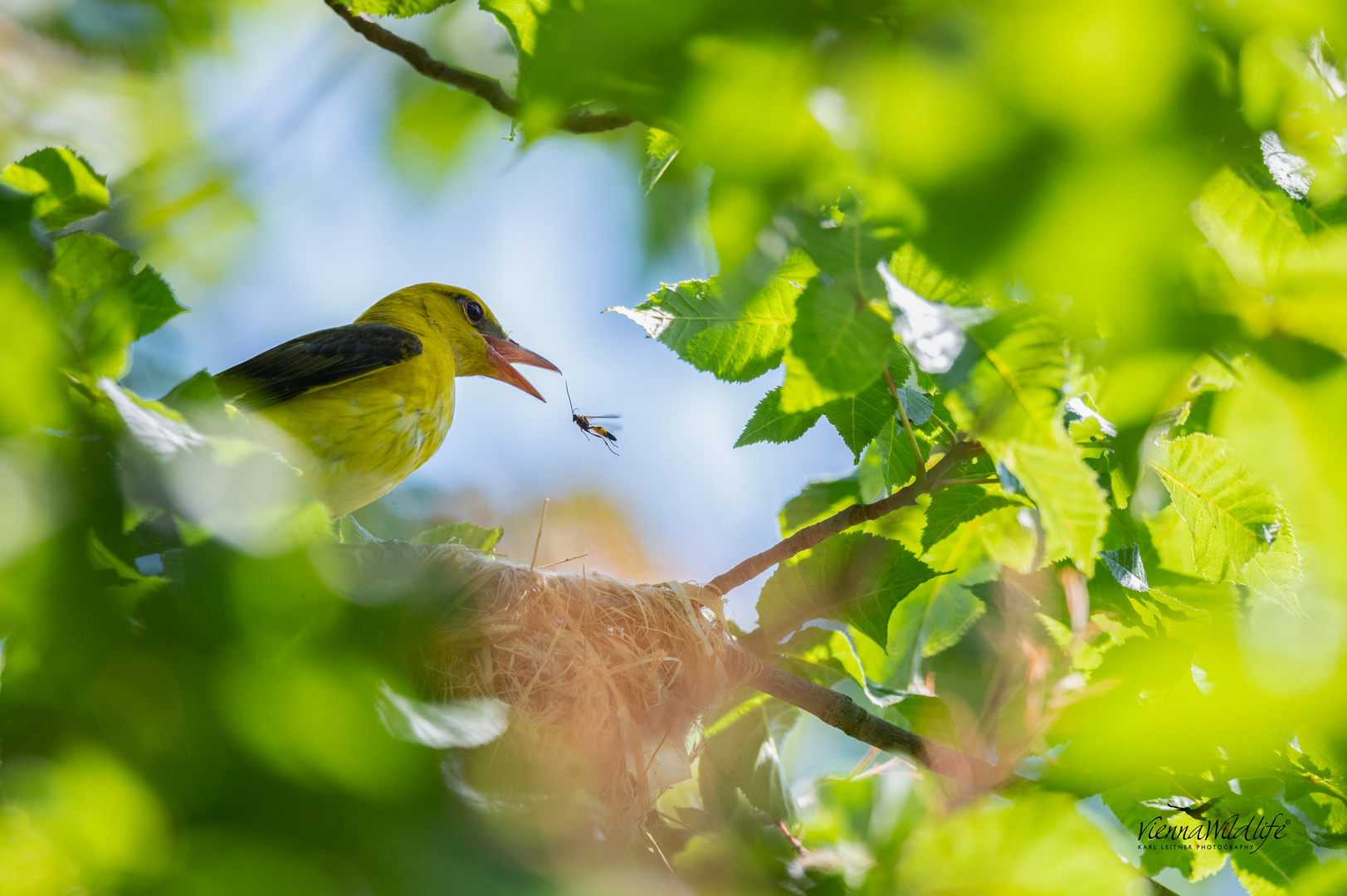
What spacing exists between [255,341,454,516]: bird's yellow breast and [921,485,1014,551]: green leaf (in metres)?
1.93

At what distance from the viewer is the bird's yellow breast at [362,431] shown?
2.87 meters

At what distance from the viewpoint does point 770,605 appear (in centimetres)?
240

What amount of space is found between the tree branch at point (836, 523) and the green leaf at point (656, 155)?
96 cm

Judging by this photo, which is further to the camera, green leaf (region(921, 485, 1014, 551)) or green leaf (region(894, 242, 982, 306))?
green leaf (region(921, 485, 1014, 551))

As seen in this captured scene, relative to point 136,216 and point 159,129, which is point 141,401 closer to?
point 136,216

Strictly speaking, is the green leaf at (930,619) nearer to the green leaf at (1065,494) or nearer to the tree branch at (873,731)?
the tree branch at (873,731)

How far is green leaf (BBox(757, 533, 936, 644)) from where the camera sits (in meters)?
2.19

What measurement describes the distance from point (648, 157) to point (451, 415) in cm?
220

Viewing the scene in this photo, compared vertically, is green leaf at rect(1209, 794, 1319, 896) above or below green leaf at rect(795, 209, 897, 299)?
below

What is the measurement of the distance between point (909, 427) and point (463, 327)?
2.72 meters

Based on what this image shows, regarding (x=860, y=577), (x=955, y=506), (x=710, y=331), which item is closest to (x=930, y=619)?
(x=860, y=577)

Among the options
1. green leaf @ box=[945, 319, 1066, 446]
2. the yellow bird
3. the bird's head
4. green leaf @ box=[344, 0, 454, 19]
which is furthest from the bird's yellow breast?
green leaf @ box=[945, 319, 1066, 446]

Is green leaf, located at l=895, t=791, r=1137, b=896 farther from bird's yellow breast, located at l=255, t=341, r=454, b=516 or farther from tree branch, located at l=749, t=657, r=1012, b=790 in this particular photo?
bird's yellow breast, located at l=255, t=341, r=454, b=516

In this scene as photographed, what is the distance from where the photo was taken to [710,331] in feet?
5.72
